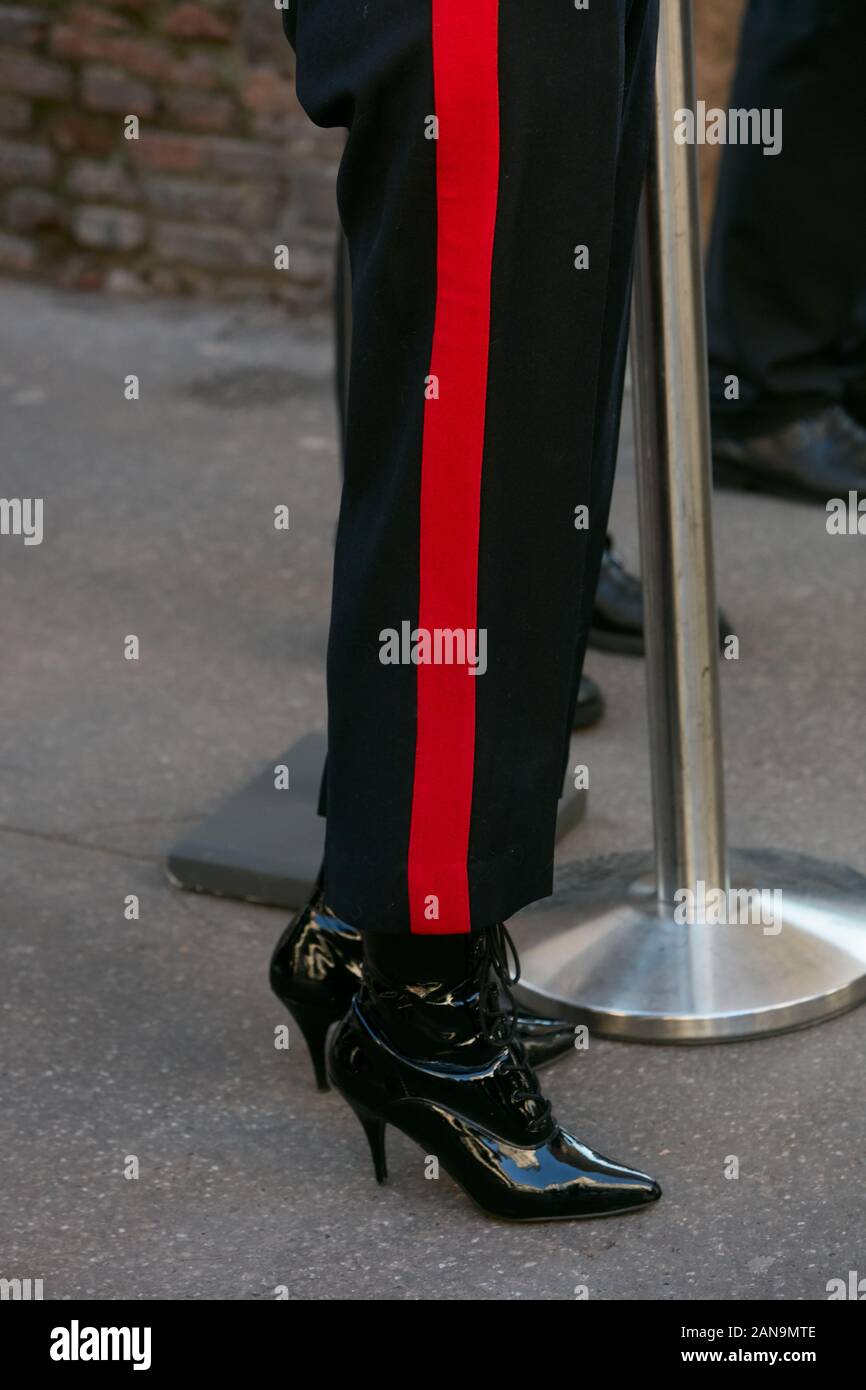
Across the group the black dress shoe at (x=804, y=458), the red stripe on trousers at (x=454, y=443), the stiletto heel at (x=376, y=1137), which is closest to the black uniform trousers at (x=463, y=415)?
the red stripe on trousers at (x=454, y=443)

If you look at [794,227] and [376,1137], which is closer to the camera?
[376,1137]

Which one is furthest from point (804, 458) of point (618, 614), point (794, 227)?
point (618, 614)

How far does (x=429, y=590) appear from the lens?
3.77ft

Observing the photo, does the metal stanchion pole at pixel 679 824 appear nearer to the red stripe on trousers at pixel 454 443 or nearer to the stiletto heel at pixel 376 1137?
the stiletto heel at pixel 376 1137

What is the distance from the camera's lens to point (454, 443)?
3.69 feet

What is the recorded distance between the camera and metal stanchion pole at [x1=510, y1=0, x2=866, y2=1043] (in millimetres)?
1473

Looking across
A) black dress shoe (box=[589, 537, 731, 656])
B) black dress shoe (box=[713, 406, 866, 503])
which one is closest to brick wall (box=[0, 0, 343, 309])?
black dress shoe (box=[713, 406, 866, 503])

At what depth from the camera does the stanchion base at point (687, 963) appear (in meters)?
1.51

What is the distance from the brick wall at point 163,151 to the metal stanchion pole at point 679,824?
2.56 metres

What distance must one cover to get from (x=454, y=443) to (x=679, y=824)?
0.55 m

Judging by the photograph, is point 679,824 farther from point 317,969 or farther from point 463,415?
point 463,415
